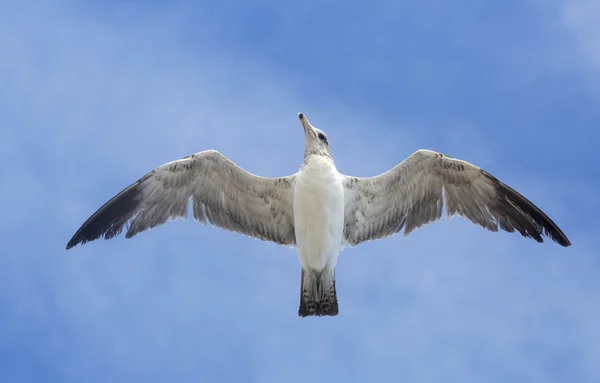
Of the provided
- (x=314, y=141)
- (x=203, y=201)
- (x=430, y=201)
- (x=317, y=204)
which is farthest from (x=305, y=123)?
(x=430, y=201)

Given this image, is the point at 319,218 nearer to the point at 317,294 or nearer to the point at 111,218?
the point at 317,294

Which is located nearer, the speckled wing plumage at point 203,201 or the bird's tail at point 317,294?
Result: the bird's tail at point 317,294

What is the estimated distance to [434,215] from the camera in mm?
13977

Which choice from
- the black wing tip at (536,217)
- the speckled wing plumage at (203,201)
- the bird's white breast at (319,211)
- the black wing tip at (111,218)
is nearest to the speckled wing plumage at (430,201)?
the black wing tip at (536,217)

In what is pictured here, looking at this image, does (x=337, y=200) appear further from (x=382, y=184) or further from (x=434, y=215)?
(x=434, y=215)

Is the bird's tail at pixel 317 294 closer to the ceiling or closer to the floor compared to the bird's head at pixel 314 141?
closer to the floor

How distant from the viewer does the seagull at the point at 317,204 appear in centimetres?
1318

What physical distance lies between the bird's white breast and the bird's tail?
20cm

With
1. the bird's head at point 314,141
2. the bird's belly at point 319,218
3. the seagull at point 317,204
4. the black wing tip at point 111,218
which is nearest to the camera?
the bird's belly at point 319,218

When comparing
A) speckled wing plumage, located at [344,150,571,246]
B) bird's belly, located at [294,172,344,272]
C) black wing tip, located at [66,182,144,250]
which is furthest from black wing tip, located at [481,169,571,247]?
black wing tip, located at [66,182,144,250]

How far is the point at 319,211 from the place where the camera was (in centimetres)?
1298

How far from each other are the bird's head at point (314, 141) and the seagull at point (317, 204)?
0.02 meters

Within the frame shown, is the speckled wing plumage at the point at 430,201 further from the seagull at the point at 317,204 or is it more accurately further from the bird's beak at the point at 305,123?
the bird's beak at the point at 305,123

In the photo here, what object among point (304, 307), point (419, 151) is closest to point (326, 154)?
point (419, 151)
